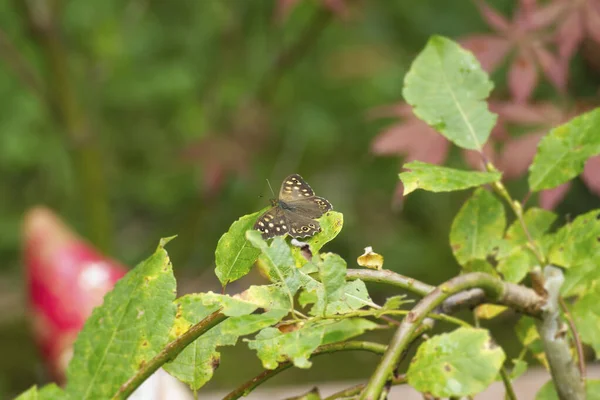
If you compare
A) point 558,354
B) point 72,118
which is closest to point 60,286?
point 72,118

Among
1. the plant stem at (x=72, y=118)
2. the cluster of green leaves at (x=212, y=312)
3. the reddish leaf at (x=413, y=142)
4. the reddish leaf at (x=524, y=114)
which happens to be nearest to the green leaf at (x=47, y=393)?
the cluster of green leaves at (x=212, y=312)

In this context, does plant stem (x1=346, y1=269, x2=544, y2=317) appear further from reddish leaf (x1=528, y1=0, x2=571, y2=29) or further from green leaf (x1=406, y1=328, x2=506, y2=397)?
reddish leaf (x1=528, y1=0, x2=571, y2=29)

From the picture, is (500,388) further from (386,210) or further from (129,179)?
(129,179)

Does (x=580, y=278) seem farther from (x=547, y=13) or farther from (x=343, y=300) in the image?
(x=547, y=13)

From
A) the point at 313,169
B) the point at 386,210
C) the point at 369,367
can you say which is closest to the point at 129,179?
the point at 313,169

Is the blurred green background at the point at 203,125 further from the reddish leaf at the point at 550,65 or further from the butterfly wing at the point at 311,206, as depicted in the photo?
the butterfly wing at the point at 311,206
